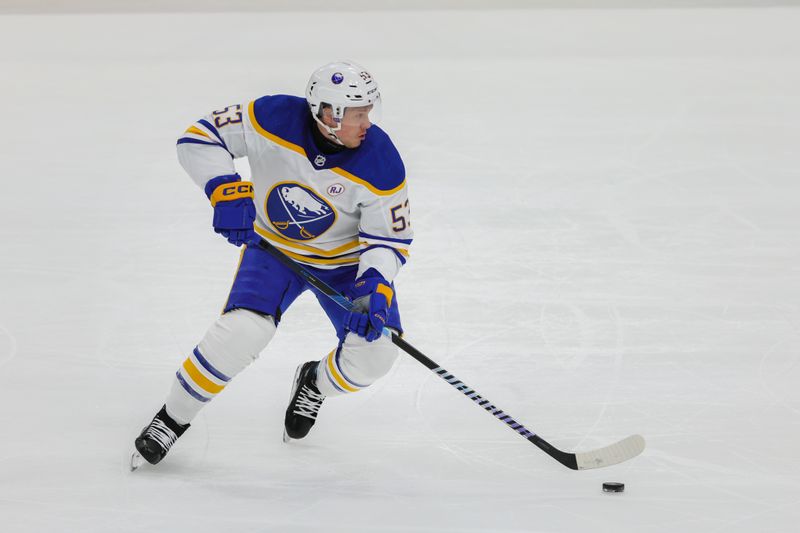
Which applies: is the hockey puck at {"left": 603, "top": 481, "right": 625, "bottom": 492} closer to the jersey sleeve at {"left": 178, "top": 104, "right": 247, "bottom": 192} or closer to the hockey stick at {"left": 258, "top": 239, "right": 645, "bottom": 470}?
the hockey stick at {"left": 258, "top": 239, "right": 645, "bottom": 470}

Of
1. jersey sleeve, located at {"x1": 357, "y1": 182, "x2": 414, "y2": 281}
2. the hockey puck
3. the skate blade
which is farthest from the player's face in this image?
the hockey puck

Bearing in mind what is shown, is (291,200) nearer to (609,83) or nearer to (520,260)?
(520,260)

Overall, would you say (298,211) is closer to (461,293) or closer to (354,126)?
(354,126)

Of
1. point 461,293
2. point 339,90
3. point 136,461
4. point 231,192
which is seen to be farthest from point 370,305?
point 461,293

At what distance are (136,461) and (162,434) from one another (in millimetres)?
112

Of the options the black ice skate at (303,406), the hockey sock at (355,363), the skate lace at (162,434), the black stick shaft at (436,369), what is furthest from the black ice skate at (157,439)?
the black stick shaft at (436,369)

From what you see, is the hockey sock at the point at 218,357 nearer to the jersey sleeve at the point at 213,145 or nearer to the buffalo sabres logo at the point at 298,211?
the buffalo sabres logo at the point at 298,211

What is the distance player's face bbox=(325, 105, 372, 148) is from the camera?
2.88 metres

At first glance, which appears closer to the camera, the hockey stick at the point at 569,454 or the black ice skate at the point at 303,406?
the hockey stick at the point at 569,454

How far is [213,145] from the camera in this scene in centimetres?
302

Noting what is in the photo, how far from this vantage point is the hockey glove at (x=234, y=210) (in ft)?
9.35

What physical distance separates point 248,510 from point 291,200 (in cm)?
88

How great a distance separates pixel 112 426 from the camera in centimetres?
327

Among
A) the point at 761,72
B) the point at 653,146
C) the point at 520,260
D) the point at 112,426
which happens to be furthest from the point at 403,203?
the point at 761,72
